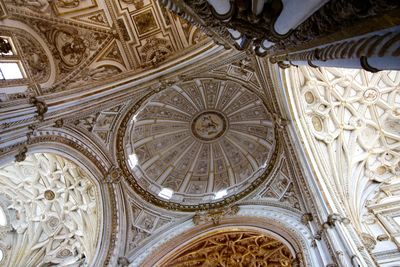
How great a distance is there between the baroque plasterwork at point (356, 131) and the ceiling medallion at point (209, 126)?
604 centimetres

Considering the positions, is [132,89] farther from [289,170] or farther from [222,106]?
[289,170]

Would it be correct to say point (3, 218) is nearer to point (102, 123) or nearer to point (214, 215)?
point (102, 123)

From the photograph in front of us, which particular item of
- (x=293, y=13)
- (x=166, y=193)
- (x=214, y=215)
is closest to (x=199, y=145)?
(x=166, y=193)

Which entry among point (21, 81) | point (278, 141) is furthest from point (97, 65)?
point (278, 141)

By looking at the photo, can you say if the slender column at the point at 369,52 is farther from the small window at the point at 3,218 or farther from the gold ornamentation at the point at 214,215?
the small window at the point at 3,218

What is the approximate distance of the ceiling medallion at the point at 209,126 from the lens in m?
A: 17.1

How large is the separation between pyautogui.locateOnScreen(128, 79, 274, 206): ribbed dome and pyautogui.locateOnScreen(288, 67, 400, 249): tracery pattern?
3213 millimetres

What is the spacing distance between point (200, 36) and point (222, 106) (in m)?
4.97

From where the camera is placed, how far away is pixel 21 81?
956 cm

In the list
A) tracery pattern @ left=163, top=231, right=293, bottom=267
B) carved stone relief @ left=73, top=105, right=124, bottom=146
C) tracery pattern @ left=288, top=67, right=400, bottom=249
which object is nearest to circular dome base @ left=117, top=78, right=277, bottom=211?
carved stone relief @ left=73, top=105, right=124, bottom=146

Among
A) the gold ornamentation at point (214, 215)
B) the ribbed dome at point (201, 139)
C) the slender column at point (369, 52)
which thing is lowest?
the slender column at point (369, 52)

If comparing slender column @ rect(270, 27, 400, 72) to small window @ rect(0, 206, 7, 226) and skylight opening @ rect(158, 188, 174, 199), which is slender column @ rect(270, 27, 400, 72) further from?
small window @ rect(0, 206, 7, 226)

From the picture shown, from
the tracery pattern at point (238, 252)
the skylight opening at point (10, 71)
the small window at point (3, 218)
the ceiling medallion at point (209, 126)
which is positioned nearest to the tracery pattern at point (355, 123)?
the tracery pattern at point (238, 252)

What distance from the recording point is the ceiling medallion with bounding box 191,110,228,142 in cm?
1709
